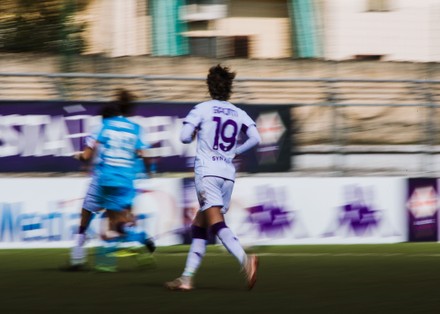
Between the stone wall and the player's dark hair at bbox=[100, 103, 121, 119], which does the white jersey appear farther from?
the stone wall

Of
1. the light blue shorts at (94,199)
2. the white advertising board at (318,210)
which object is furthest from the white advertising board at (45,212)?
the light blue shorts at (94,199)

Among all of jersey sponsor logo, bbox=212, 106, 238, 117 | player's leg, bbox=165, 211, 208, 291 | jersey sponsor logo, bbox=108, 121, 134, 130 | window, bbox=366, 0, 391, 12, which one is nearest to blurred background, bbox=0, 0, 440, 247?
window, bbox=366, 0, 391, 12

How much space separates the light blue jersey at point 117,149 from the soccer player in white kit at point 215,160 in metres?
2.20

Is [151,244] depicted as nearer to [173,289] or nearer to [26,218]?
[173,289]

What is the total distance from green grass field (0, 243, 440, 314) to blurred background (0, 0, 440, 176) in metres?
3.87

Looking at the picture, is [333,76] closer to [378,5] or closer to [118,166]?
[378,5]

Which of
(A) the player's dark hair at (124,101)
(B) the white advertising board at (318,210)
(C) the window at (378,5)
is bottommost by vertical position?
(B) the white advertising board at (318,210)

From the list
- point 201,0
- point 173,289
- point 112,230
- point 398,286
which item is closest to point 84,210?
point 112,230

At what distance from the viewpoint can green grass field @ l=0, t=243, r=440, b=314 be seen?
8.61 metres

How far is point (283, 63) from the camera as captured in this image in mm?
21734

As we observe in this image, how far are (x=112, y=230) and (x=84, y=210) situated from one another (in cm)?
36

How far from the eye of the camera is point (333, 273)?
11617 mm

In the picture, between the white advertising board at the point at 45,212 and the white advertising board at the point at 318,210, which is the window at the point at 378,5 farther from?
the white advertising board at the point at 45,212

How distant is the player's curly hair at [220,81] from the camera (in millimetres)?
9469
